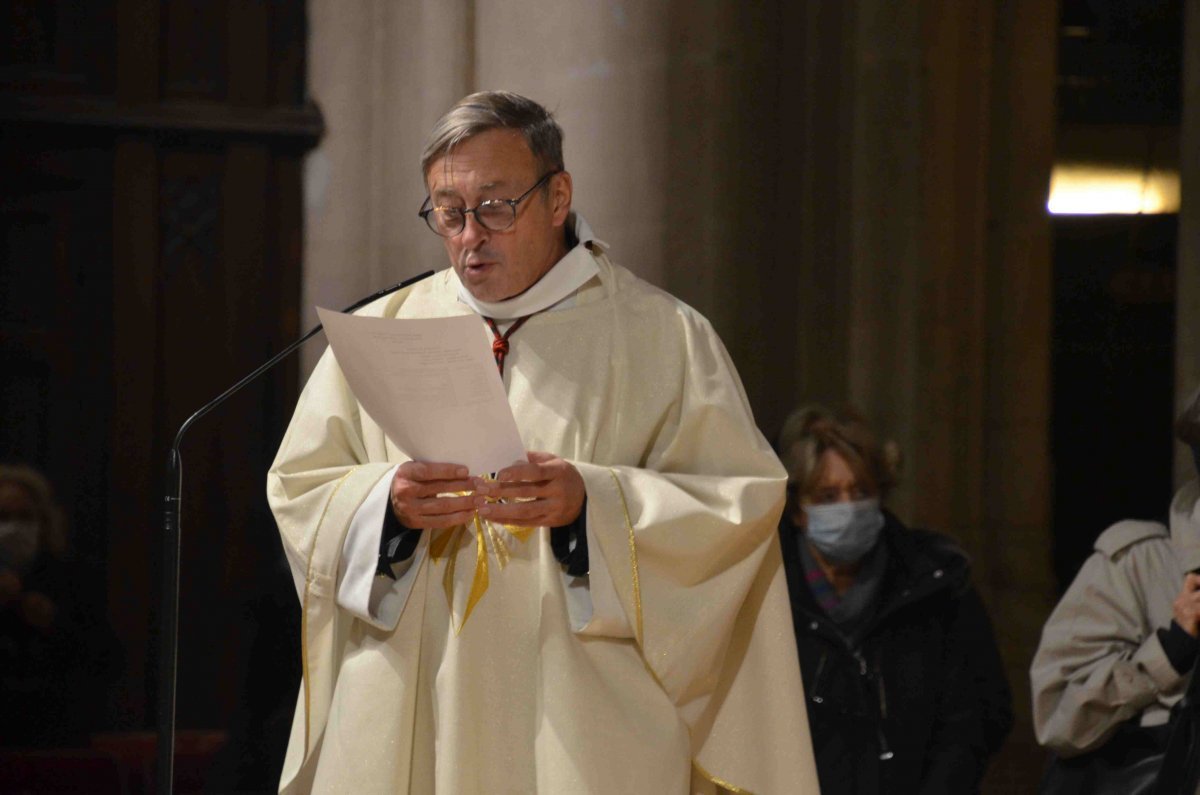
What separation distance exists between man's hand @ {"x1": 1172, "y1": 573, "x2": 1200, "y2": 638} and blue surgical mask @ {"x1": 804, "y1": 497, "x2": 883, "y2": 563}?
74 cm

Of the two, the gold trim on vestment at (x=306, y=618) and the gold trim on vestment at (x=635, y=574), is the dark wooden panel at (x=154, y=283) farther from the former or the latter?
the gold trim on vestment at (x=635, y=574)

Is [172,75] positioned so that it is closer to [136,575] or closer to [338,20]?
[338,20]

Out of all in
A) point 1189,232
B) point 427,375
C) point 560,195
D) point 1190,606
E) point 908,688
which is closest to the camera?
point 427,375

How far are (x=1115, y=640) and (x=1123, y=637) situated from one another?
0.02 m

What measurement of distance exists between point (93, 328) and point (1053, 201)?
3065 mm

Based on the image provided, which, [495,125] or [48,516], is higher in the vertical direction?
[495,125]

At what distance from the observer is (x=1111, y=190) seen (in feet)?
17.2

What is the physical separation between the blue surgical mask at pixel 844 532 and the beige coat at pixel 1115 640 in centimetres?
54

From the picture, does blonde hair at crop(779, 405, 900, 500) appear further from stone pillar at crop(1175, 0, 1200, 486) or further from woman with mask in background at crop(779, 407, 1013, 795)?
stone pillar at crop(1175, 0, 1200, 486)

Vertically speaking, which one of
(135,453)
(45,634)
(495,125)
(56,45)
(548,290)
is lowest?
(45,634)

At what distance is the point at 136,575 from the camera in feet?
16.2

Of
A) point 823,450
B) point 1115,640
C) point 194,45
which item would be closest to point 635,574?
point 823,450

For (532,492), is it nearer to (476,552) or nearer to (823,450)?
(476,552)

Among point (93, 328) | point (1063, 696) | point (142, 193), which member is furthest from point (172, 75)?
point (1063, 696)
